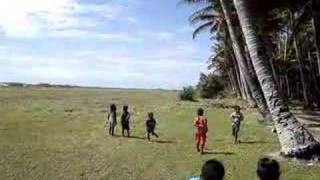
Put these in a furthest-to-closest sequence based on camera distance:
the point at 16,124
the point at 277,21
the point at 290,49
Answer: the point at 290,49 → the point at 277,21 → the point at 16,124

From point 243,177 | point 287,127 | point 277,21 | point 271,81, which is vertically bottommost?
point 243,177

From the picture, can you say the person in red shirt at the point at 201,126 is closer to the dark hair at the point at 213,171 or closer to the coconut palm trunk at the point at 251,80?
the coconut palm trunk at the point at 251,80

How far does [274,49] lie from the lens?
68.5 metres

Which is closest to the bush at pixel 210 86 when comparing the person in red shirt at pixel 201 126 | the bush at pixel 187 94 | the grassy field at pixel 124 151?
the bush at pixel 187 94

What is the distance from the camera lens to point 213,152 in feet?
74.8

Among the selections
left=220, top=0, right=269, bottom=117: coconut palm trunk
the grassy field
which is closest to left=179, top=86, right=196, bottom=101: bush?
the grassy field

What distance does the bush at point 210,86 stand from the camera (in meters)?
84.2

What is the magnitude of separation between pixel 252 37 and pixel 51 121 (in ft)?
63.6

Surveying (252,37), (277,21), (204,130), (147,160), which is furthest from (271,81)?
(277,21)

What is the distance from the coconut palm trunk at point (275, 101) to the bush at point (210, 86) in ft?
206

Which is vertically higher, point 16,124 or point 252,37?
point 252,37

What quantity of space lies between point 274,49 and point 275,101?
49154 millimetres

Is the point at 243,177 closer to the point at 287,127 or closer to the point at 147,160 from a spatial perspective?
the point at 287,127

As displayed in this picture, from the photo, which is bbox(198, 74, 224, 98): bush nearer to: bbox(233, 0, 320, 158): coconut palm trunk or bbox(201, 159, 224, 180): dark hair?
bbox(233, 0, 320, 158): coconut palm trunk
